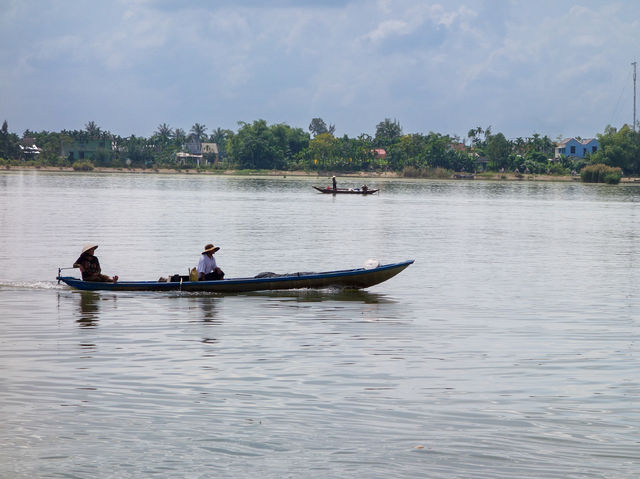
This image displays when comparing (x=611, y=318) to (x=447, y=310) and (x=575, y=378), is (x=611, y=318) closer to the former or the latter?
(x=447, y=310)

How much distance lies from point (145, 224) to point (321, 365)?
106 ft

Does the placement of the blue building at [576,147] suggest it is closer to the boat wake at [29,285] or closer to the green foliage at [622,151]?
the green foliage at [622,151]

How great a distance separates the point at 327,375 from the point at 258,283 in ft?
23.8

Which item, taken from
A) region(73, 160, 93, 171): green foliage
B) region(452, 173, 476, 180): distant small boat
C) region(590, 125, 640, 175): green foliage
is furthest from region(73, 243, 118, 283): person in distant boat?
region(73, 160, 93, 171): green foliage

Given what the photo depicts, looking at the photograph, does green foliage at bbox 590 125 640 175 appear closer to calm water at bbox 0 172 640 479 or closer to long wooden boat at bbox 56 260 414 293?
calm water at bbox 0 172 640 479

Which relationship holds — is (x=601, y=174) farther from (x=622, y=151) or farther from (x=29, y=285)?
(x=29, y=285)

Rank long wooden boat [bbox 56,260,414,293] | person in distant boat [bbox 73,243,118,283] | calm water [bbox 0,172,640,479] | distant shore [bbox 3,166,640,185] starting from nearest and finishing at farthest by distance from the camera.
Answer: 1. calm water [bbox 0,172,640,479]
2. long wooden boat [bbox 56,260,414,293]
3. person in distant boat [bbox 73,243,118,283]
4. distant shore [bbox 3,166,640,185]

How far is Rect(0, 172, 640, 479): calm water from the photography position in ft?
28.3

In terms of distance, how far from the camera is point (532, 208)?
67.8 metres

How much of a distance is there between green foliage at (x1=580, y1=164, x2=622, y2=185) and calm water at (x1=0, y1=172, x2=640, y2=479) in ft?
355

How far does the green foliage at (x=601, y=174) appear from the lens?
430 ft

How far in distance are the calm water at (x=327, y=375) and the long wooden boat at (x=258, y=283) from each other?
0.30m

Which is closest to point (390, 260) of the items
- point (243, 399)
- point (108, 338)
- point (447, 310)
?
point (447, 310)

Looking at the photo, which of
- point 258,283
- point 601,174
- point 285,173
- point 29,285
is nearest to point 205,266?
point 258,283
